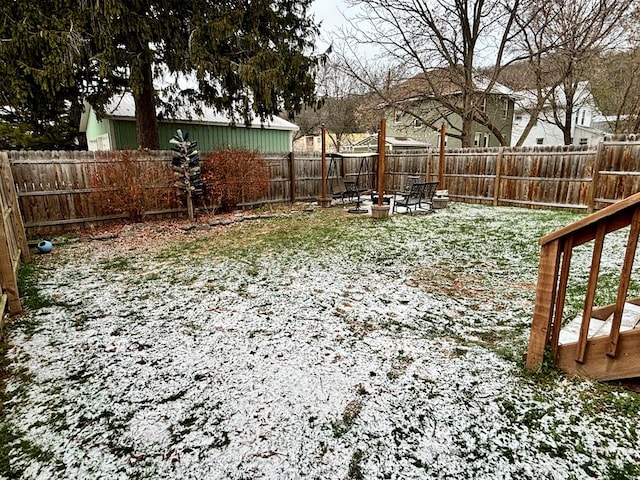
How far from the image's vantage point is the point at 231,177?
8344 mm

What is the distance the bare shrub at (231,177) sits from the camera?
320 inches

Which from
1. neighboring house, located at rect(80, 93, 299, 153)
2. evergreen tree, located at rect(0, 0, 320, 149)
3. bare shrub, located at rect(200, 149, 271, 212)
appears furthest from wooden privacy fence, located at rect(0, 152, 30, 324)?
neighboring house, located at rect(80, 93, 299, 153)

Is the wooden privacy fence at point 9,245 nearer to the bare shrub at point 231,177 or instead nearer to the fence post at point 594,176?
the bare shrub at point 231,177

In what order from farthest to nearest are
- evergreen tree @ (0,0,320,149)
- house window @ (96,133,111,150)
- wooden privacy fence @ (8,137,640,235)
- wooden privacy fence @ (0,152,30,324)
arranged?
house window @ (96,133,111,150) → wooden privacy fence @ (8,137,640,235) → evergreen tree @ (0,0,320,149) → wooden privacy fence @ (0,152,30,324)

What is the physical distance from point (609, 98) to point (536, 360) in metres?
20.1

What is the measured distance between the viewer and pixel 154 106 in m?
8.35

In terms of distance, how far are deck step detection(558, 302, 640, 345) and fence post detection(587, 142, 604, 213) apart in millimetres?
6822

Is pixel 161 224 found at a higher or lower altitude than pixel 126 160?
lower

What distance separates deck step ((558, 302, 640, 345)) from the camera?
2.33 metres

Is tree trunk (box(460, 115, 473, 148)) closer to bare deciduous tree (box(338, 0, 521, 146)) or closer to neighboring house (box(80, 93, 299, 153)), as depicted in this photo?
bare deciduous tree (box(338, 0, 521, 146))

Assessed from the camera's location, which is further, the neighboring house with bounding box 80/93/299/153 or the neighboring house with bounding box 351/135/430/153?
the neighboring house with bounding box 351/135/430/153

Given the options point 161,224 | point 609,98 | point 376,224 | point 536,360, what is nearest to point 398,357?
point 536,360

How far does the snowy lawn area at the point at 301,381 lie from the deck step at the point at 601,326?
1.01ft

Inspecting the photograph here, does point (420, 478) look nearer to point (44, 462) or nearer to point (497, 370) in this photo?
point (497, 370)
